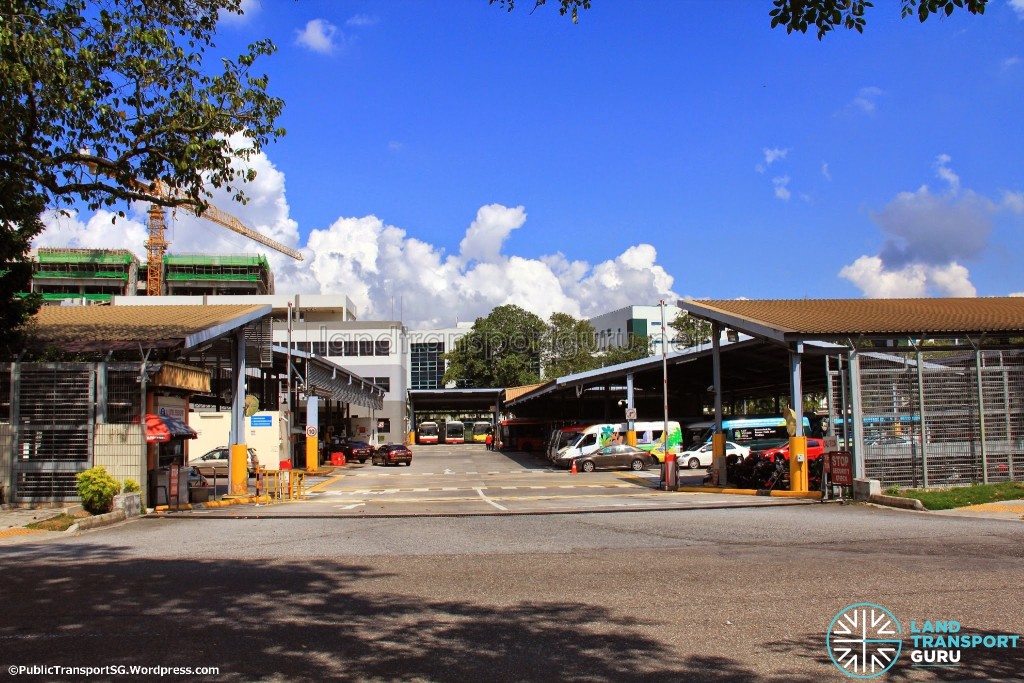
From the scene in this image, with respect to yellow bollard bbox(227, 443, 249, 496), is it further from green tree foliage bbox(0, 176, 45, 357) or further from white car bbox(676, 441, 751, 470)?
white car bbox(676, 441, 751, 470)

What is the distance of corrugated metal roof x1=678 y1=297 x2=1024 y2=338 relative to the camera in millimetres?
21609

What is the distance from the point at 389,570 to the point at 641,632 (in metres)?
4.10

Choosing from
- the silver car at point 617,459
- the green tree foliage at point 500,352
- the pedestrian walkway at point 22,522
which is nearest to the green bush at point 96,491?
the pedestrian walkway at point 22,522

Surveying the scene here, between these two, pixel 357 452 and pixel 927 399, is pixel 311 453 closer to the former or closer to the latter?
pixel 357 452

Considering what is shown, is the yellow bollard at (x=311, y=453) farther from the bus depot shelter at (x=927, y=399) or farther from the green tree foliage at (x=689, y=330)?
the green tree foliage at (x=689, y=330)

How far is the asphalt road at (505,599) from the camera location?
6.18m

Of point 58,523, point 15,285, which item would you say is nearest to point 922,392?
point 58,523

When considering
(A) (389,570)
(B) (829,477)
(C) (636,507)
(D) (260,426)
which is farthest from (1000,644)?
(D) (260,426)

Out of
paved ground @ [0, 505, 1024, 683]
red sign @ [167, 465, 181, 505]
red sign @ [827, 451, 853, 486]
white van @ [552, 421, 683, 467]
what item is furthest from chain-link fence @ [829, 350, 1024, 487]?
white van @ [552, 421, 683, 467]

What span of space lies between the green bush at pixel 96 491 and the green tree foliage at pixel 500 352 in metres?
69.3

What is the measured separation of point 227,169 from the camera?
14.2 meters

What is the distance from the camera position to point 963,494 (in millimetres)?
18375

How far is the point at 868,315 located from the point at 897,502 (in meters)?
7.97

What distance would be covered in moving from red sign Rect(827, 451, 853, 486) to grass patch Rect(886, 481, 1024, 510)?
1.01 metres
